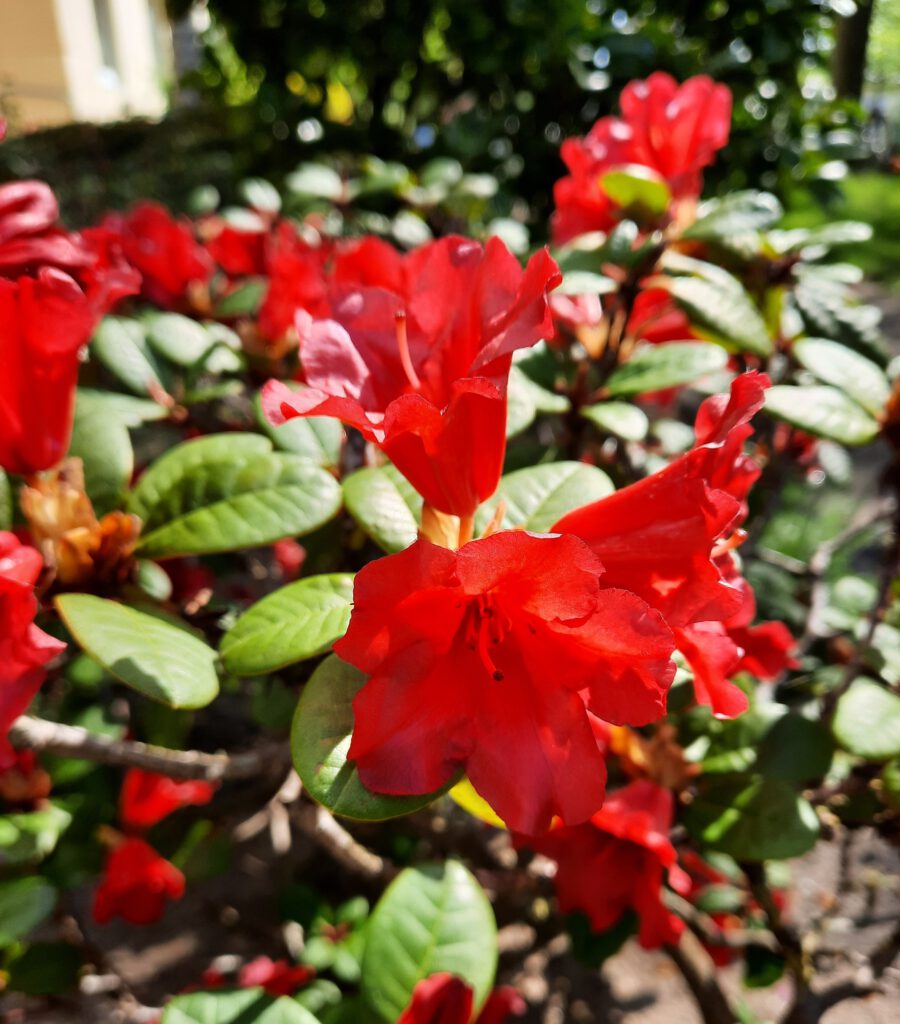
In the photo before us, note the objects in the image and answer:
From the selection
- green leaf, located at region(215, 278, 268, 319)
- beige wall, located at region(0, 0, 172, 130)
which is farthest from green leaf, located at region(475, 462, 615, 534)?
beige wall, located at region(0, 0, 172, 130)

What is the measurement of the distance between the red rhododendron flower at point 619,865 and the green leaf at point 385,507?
37 cm

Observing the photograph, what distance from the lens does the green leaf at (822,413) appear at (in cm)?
93

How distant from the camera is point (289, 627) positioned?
0.66 metres

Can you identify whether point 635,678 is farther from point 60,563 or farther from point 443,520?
point 60,563

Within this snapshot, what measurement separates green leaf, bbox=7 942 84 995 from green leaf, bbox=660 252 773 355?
124 cm

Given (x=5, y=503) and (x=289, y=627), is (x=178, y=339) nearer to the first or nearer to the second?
(x=5, y=503)

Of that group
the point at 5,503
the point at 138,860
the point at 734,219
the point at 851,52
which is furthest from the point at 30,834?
the point at 851,52

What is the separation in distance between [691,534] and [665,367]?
51 centimetres

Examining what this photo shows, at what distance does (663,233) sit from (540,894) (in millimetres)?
1024

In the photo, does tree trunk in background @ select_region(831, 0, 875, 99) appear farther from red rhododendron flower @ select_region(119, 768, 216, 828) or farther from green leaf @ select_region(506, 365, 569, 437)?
red rhododendron flower @ select_region(119, 768, 216, 828)

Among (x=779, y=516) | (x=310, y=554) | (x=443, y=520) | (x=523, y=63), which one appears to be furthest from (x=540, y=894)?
(x=523, y=63)

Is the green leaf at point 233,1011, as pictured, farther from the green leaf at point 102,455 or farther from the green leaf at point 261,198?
the green leaf at point 261,198

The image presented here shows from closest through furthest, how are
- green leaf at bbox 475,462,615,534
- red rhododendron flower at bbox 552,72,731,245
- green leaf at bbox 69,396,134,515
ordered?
1. green leaf at bbox 475,462,615,534
2. green leaf at bbox 69,396,134,515
3. red rhododendron flower at bbox 552,72,731,245

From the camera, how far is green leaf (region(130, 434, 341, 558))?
771 mm
